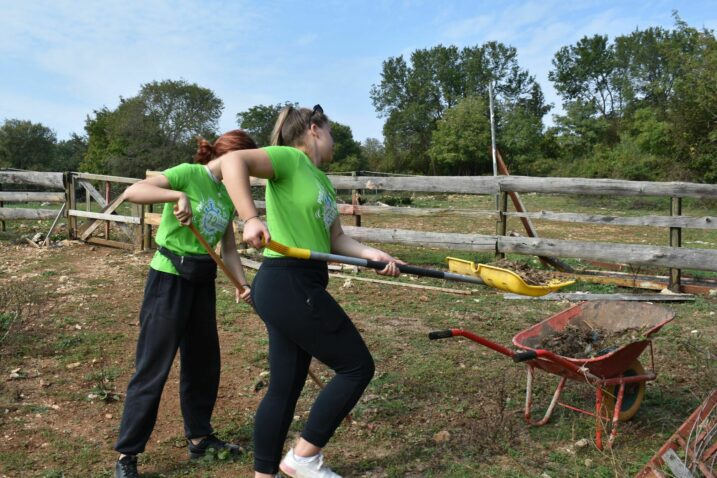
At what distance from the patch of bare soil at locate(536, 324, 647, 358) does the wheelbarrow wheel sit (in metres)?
0.18

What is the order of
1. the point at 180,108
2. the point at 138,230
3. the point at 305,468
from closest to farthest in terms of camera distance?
the point at 305,468 → the point at 138,230 → the point at 180,108

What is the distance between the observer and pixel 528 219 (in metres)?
8.55

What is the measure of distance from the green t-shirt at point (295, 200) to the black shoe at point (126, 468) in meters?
1.37

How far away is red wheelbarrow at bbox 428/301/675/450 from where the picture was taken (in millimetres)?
3270

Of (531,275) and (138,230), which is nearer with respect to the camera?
(531,275)

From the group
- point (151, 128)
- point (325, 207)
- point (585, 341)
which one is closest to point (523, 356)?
point (585, 341)

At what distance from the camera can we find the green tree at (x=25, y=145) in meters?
46.6

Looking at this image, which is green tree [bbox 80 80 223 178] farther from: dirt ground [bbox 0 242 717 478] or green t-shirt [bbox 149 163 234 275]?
green t-shirt [bbox 149 163 234 275]

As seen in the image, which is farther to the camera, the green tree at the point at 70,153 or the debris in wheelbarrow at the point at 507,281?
the green tree at the point at 70,153

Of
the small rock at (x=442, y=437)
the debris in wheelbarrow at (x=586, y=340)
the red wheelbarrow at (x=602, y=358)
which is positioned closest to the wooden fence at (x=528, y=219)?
the red wheelbarrow at (x=602, y=358)

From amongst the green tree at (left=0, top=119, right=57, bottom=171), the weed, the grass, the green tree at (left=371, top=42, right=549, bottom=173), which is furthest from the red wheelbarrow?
the green tree at (left=371, top=42, right=549, bottom=173)

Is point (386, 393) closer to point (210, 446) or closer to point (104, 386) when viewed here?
point (210, 446)

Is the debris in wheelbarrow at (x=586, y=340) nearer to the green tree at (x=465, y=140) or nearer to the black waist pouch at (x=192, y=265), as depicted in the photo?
the black waist pouch at (x=192, y=265)

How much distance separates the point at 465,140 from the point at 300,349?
5570cm
